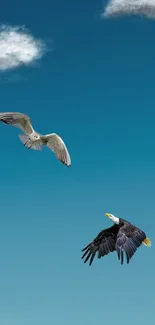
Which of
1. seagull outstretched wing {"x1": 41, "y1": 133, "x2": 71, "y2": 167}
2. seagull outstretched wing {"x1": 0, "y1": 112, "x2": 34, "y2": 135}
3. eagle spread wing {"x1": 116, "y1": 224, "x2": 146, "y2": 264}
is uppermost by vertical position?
seagull outstretched wing {"x1": 0, "y1": 112, "x2": 34, "y2": 135}

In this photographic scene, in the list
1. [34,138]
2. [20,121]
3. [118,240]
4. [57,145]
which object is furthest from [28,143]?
[118,240]

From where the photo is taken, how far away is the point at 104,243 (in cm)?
5959

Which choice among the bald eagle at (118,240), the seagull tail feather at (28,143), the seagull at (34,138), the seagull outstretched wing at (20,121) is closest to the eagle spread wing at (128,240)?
the bald eagle at (118,240)

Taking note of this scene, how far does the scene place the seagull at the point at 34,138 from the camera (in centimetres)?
5215

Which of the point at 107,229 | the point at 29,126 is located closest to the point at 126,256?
the point at 107,229

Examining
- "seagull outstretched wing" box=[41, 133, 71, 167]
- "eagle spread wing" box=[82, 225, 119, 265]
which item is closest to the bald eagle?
"eagle spread wing" box=[82, 225, 119, 265]

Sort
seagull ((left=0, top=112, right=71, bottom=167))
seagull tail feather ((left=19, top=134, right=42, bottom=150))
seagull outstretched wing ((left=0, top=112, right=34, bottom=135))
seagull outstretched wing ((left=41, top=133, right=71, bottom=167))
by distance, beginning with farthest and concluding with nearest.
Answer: seagull outstretched wing ((left=0, top=112, right=34, bottom=135)) < seagull tail feather ((left=19, top=134, right=42, bottom=150)) < seagull ((left=0, top=112, right=71, bottom=167)) < seagull outstretched wing ((left=41, top=133, right=71, bottom=167))

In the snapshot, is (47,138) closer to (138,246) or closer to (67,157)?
(67,157)

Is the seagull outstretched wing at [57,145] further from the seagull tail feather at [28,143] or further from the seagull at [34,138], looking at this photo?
the seagull tail feather at [28,143]

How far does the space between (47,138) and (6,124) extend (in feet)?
10.5

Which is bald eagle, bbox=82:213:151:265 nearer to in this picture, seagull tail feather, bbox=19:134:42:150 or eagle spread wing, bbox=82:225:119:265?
eagle spread wing, bbox=82:225:119:265

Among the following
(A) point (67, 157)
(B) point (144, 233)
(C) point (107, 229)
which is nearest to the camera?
(A) point (67, 157)

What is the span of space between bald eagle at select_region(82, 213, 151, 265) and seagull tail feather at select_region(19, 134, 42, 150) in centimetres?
854

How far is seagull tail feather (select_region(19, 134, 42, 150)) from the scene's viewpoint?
5266cm
